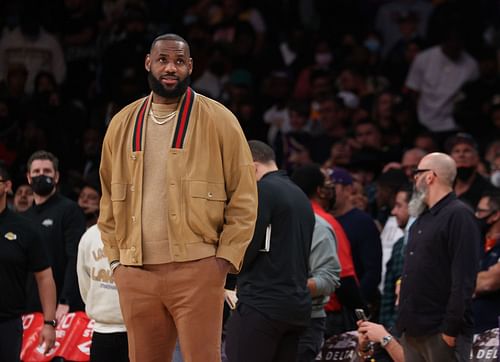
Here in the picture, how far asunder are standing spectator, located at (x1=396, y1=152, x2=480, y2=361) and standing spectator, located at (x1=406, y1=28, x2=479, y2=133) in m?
6.68

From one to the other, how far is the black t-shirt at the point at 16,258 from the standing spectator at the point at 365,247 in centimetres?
265

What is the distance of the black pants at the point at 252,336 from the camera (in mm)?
7375

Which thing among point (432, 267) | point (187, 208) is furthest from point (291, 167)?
point (187, 208)

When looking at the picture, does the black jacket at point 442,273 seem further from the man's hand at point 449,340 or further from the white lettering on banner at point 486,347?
the white lettering on banner at point 486,347

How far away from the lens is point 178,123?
229 inches

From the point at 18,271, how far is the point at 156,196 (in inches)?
122

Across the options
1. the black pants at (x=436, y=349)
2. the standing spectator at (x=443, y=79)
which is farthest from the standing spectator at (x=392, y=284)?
the standing spectator at (x=443, y=79)

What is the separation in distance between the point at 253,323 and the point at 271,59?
367 inches

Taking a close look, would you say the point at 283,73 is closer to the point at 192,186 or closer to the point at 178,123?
the point at 178,123

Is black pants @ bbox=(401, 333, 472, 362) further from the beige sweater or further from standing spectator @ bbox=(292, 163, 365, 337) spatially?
the beige sweater

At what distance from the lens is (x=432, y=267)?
7.79 metres

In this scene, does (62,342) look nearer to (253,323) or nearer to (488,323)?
(253,323)

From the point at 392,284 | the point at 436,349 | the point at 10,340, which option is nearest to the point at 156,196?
the point at 436,349

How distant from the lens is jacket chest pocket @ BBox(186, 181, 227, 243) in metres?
5.70
